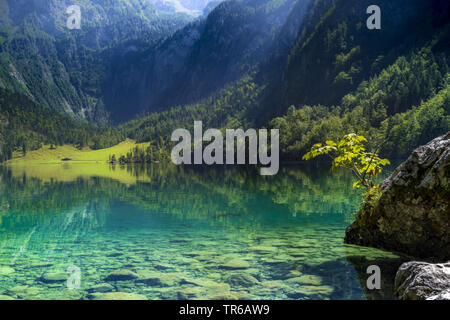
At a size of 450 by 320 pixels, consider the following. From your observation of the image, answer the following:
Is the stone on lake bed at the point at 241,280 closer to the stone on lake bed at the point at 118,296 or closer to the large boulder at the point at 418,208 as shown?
the stone on lake bed at the point at 118,296

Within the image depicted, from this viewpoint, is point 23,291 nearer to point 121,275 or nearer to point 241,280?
point 121,275

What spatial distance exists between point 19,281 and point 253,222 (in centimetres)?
1871

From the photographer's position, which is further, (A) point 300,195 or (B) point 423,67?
(B) point 423,67

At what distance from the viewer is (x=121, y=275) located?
16.9 metres

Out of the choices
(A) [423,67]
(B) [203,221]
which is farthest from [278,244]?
(A) [423,67]

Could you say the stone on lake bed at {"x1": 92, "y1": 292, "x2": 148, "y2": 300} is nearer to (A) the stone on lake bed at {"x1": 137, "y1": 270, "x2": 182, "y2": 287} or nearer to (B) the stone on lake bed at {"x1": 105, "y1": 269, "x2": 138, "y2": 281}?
(A) the stone on lake bed at {"x1": 137, "y1": 270, "x2": 182, "y2": 287}

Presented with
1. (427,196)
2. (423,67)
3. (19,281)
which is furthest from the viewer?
(423,67)

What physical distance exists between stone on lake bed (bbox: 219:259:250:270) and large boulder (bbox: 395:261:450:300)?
7773 millimetres

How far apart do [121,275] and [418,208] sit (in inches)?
523

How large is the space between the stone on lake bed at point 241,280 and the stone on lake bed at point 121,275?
4.25 m

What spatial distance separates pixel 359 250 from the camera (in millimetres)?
19438

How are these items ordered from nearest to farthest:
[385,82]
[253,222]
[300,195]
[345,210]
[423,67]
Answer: [253,222] < [345,210] < [300,195] < [423,67] < [385,82]

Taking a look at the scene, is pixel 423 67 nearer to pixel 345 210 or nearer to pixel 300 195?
pixel 300 195

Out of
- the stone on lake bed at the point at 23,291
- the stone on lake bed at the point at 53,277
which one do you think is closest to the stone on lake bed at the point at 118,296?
the stone on lake bed at the point at 23,291
